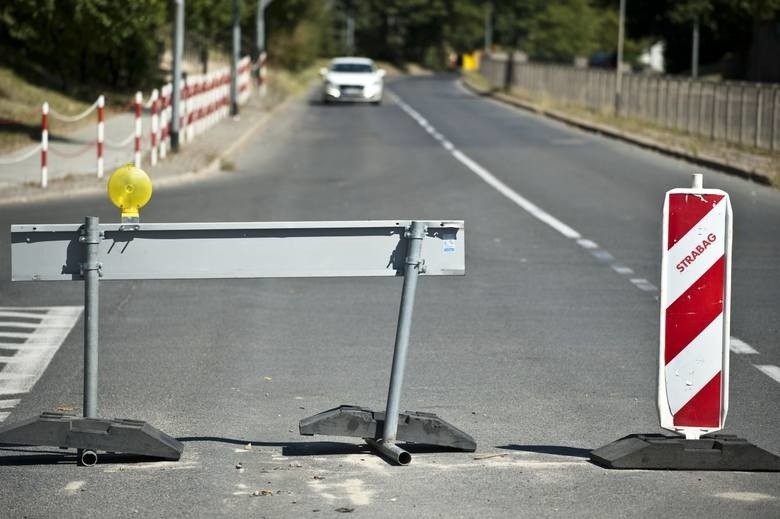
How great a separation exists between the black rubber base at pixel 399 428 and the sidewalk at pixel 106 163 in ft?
46.5

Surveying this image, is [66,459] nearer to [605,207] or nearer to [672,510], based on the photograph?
[672,510]

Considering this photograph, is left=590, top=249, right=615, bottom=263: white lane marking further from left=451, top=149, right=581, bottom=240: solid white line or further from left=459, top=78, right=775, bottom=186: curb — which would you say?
left=459, top=78, right=775, bottom=186: curb

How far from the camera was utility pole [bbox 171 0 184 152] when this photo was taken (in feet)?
92.7

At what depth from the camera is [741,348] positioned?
10.1 m

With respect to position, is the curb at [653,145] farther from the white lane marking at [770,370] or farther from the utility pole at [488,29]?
the utility pole at [488,29]

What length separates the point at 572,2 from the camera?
160m

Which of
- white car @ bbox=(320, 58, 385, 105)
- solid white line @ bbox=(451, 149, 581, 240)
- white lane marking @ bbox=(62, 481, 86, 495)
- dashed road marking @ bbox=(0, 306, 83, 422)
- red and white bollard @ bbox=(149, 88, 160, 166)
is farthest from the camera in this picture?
white car @ bbox=(320, 58, 385, 105)

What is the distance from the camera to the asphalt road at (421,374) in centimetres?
636

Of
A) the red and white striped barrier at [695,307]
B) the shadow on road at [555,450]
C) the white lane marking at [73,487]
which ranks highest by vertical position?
the red and white striped barrier at [695,307]

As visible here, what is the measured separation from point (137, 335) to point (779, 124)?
22791 mm

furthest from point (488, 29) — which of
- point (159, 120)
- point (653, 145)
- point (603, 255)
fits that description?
point (603, 255)

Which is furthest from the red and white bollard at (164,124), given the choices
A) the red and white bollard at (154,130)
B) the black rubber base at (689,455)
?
the black rubber base at (689,455)

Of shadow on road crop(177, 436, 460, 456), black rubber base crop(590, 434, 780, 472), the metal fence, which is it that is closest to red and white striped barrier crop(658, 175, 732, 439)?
black rubber base crop(590, 434, 780, 472)

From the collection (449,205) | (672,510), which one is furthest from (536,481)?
(449,205)
